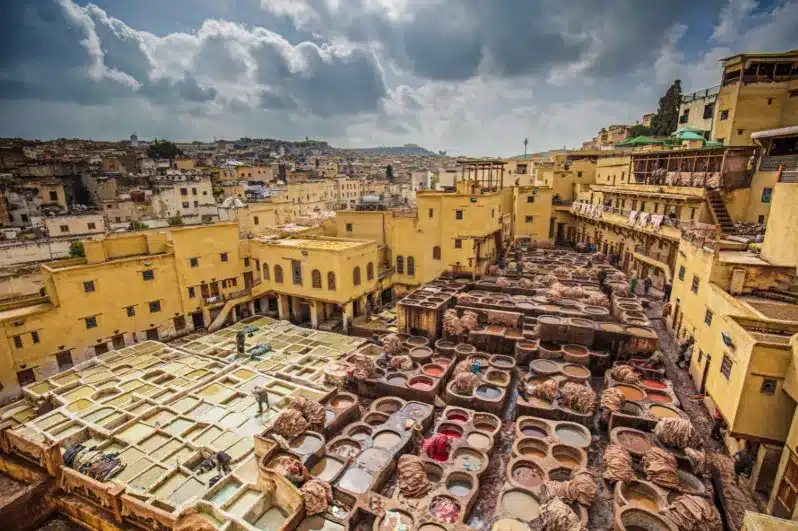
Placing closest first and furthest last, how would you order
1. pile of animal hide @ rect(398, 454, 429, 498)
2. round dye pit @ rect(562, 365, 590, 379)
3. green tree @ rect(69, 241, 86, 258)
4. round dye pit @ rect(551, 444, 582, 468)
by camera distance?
pile of animal hide @ rect(398, 454, 429, 498) < round dye pit @ rect(551, 444, 582, 468) < round dye pit @ rect(562, 365, 590, 379) < green tree @ rect(69, 241, 86, 258)

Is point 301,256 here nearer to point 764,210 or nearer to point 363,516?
point 363,516

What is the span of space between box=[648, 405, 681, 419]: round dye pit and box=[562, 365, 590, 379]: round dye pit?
3.02 m

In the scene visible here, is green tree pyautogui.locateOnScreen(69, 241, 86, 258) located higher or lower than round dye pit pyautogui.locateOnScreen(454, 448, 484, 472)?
higher

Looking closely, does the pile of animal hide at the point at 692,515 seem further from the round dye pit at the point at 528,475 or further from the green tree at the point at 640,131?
the green tree at the point at 640,131

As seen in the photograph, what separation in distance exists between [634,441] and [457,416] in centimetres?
668

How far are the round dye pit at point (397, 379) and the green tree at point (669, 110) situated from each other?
5801 centimetres

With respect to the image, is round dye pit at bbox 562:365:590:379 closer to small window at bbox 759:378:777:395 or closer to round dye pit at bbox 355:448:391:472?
small window at bbox 759:378:777:395

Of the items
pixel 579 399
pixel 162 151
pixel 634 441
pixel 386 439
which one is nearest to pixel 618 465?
pixel 634 441

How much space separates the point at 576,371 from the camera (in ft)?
62.8

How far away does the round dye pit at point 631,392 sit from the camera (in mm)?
16844

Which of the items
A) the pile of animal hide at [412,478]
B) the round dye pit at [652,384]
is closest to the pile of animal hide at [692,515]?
the round dye pit at [652,384]

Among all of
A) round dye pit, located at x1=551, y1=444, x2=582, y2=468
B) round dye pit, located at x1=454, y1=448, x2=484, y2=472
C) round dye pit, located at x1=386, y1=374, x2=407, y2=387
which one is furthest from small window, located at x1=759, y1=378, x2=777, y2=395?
round dye pit, located at x1=386, y1=374, x2=407, y2=387

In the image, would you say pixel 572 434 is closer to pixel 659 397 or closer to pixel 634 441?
pixel 634 441

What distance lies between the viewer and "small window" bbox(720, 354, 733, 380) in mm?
12992
